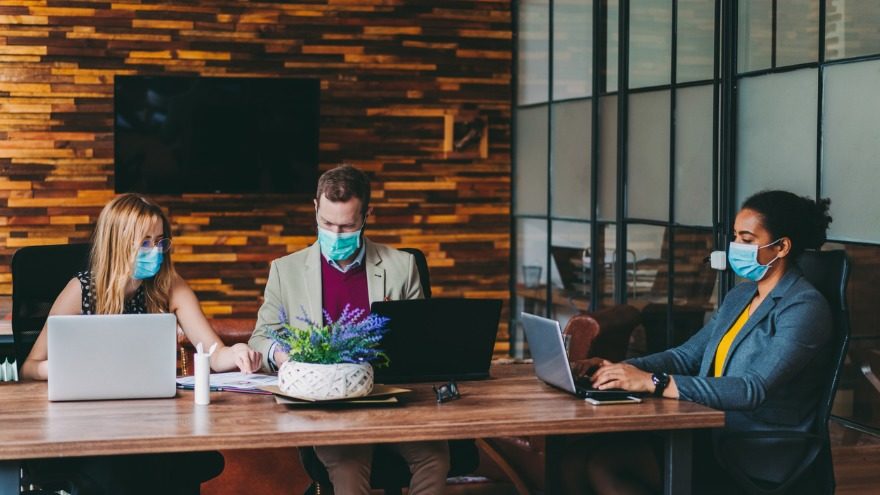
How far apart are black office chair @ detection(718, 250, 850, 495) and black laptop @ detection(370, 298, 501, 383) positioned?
2.32ft

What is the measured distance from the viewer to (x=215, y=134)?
7336 millimetres

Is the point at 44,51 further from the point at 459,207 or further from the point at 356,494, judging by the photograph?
the point at 356,494

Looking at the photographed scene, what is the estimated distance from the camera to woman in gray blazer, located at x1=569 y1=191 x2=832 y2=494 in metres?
2.99

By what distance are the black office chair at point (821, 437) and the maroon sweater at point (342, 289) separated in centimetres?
122

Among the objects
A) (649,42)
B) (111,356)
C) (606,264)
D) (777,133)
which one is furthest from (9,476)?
(606,264)

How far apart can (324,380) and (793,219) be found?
144 centimetres

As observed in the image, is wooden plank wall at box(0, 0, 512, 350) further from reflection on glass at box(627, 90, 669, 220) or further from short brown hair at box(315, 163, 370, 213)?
short brown hair at box(315, 163, 370, 213)

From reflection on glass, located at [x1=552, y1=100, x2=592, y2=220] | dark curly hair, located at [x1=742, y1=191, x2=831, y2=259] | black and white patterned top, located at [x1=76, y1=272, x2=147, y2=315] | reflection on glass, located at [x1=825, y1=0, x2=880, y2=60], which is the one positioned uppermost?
reflection on glass, located at [x1=825, y1=0, x2=880, y2=60]

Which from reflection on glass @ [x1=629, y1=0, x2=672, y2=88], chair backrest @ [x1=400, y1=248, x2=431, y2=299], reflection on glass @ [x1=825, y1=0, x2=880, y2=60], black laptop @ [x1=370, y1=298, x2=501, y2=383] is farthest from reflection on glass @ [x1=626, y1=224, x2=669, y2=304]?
black laptop @ [x1=370, y1=298, x2=501, y2=383]

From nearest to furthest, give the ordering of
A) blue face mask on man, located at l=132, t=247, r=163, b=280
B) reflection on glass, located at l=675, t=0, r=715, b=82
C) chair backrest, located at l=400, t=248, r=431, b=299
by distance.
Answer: blue face mask on man, located at l=132, t=247, r=163, b=280 → chair backrest, located at l=400, t=248, r=431, b=299 → reflection on glass, located at l=675, t=0, r=715, b=82

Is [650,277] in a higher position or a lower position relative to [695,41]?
lower

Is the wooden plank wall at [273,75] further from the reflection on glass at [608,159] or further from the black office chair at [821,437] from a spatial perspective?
the black office chair at [821,437]

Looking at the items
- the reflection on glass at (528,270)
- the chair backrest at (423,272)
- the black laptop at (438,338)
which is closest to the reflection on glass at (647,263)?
the reflection on glass at (528,270)

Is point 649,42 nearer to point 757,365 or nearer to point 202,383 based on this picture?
point 757,365
